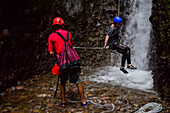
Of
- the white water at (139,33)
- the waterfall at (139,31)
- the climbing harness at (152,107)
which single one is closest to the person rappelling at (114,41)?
the climbing harness at (152,107)

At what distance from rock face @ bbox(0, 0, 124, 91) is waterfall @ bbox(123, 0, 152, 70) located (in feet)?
4.60

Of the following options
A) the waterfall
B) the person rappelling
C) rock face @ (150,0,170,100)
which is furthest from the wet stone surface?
the waterfall

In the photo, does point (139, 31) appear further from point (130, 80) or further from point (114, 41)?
point (114, 41)

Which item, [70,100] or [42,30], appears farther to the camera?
[42,30]

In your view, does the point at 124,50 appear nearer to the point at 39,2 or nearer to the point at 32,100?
the point at 32,100

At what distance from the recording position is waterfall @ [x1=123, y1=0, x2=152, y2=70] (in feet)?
31.3

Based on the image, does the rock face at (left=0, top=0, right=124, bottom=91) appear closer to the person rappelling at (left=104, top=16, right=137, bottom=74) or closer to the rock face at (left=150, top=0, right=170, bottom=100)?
the person rappelling at (left=104, top=16, right=137, bottom=74)

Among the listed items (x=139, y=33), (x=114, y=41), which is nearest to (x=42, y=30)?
(x=114, y=41)

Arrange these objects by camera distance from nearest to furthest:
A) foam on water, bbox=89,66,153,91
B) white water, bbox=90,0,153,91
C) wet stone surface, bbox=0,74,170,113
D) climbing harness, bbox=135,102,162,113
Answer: climbing harness, bbox=135,102,162,113, wet stone surface, bbox=0,74,170,113, foam on water, bbox=89,66,153,91, white water, bbox=90,0,153,91

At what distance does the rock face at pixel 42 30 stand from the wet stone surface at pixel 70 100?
2.58 ft

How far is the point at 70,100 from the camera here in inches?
173

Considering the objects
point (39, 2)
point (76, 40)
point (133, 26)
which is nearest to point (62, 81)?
point (39, 2)

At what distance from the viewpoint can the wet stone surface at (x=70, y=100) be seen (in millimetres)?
3826

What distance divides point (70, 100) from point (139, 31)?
7.38m
